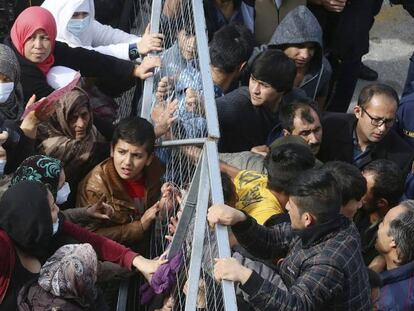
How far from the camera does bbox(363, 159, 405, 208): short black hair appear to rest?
4266 millimetres

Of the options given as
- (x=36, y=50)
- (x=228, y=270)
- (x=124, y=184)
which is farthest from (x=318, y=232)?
(x=36, y=50)

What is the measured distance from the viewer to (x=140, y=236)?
12.8ft

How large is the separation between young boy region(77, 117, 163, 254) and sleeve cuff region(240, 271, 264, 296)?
95 centimetres

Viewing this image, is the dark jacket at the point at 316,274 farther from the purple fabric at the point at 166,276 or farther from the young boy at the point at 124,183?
the young boy at the point at 124,183

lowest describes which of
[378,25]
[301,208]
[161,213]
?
[378,25]

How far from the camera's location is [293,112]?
14.8ft

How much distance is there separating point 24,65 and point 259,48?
162 cm

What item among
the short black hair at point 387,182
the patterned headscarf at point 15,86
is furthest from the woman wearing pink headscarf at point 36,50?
the short black hair at point 387,182

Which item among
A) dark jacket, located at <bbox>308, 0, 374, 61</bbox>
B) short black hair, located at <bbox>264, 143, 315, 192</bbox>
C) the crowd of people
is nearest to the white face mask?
the crowd of people

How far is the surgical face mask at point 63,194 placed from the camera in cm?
372

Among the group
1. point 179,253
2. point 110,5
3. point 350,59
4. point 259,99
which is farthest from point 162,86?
point 350,59

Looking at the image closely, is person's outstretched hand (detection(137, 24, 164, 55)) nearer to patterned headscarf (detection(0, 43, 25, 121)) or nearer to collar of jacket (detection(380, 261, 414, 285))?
patterned headscarf (detection(0, 43, 25, 121))

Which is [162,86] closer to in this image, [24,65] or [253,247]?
[24,65]

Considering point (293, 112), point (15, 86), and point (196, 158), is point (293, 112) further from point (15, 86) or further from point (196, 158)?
point (15, 86)
